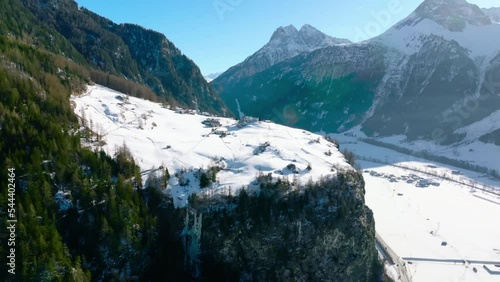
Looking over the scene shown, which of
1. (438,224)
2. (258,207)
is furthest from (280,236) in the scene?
(438,224)

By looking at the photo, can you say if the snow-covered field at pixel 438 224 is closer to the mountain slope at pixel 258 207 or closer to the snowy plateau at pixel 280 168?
the snowy plateau at pixel 280 168

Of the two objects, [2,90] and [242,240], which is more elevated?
[2,90]

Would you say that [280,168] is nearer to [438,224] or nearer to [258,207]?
[258,207]

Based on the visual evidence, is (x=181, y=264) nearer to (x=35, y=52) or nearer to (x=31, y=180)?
(x=31, y=180)

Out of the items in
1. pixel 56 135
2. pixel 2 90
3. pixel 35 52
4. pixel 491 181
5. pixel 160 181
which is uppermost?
pixel 35 52

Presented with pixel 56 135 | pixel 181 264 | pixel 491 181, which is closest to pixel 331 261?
pixel 181 264

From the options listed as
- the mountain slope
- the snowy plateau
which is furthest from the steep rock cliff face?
the snowy plateau
